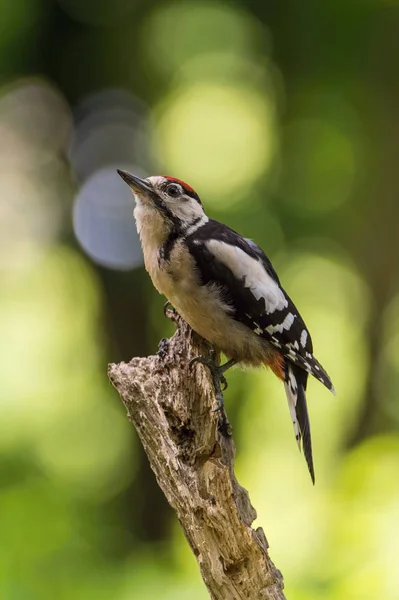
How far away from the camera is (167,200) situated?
257cm

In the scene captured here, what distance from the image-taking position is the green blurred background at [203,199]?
5.13 m

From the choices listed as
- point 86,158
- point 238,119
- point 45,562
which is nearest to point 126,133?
point 86,158

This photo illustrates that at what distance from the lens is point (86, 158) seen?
17.6ft

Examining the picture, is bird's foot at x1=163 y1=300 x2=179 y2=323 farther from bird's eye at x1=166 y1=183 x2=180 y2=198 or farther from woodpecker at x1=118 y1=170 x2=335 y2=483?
bird's eye at x1=166 y1=183 x2=180 y2=198

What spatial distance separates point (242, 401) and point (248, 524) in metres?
3.40

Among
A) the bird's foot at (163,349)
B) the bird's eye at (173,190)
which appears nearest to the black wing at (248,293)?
the bird's eye at (173,190)

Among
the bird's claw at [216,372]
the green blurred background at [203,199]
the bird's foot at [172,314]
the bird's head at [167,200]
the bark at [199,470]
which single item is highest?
the green blurred background at [203,199]

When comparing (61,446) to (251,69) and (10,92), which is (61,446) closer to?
(10,92)

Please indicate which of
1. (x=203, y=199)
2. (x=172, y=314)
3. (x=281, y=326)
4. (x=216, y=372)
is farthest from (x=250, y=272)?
(x=203, y=199)

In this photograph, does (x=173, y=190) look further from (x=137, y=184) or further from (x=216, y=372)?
(x=216, y=372)

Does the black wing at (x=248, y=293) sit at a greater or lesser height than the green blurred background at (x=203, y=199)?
lesser

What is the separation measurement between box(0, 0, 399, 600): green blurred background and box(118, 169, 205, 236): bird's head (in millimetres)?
2350

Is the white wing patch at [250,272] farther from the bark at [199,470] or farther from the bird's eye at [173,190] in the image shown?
the bark at [199,470]

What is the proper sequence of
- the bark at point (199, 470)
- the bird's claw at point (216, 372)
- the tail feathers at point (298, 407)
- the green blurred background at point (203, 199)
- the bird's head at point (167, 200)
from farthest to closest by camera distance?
1. the green blurred background at point (203, 199)
2. the bird's head at point (167, 200)
3. the tail feathers at point (298, 407)
4. the bird's claw at point (216, 372)
5. the bark at point (199, 470)
